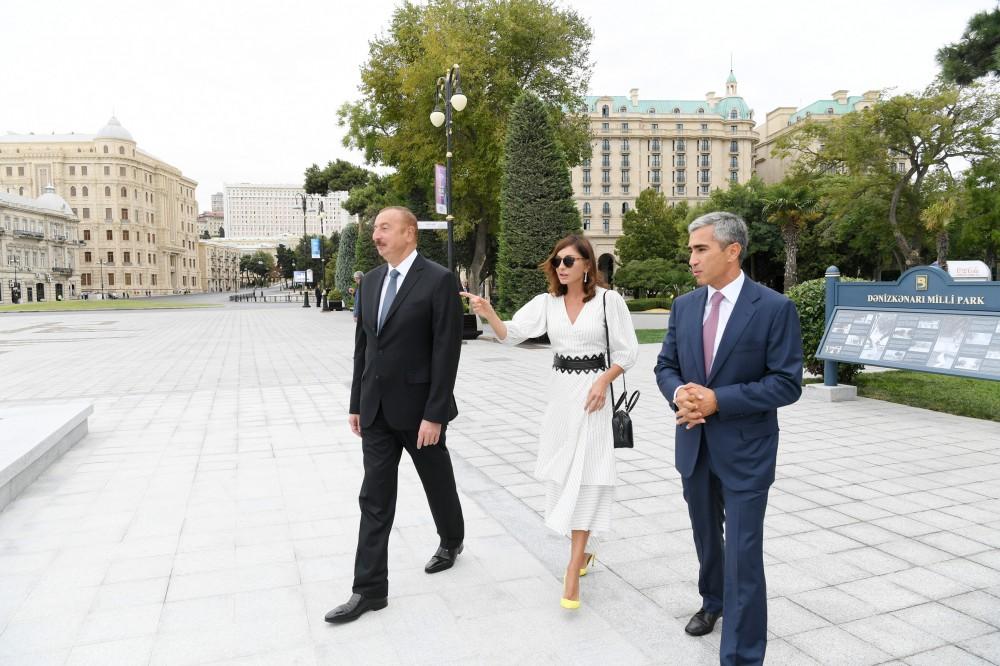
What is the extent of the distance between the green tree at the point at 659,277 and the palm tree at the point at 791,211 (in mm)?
6109

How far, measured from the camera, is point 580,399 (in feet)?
11.1

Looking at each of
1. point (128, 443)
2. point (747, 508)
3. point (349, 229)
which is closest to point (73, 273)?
point (349, 229)

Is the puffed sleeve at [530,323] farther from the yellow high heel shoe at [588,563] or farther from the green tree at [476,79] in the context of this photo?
the green tree at [476,79]

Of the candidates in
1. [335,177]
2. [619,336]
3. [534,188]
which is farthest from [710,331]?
[335,177]

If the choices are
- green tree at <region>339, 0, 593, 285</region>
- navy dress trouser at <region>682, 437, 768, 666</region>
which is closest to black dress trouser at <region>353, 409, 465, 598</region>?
navy dress trouser at <region>682, 437, 768, 666</region>

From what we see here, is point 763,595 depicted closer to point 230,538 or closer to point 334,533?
point 334,533

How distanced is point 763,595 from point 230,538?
132 inches

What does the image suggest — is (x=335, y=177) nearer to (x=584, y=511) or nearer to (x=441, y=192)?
(x=441, y=192)

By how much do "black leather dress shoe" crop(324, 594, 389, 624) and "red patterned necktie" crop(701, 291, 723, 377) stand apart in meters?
1.98

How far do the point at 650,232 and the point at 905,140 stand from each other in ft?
91.5

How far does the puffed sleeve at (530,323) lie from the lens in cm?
352

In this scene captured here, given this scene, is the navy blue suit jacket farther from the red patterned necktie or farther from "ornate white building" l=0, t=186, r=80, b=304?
"ornate white building" l=0, t=186, r=80, b=304

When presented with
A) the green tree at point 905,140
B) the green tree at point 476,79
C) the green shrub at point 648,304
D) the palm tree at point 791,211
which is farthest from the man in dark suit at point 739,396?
the palm tree at point 791,211

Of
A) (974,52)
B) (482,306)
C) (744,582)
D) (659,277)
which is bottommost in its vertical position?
(744,582)
